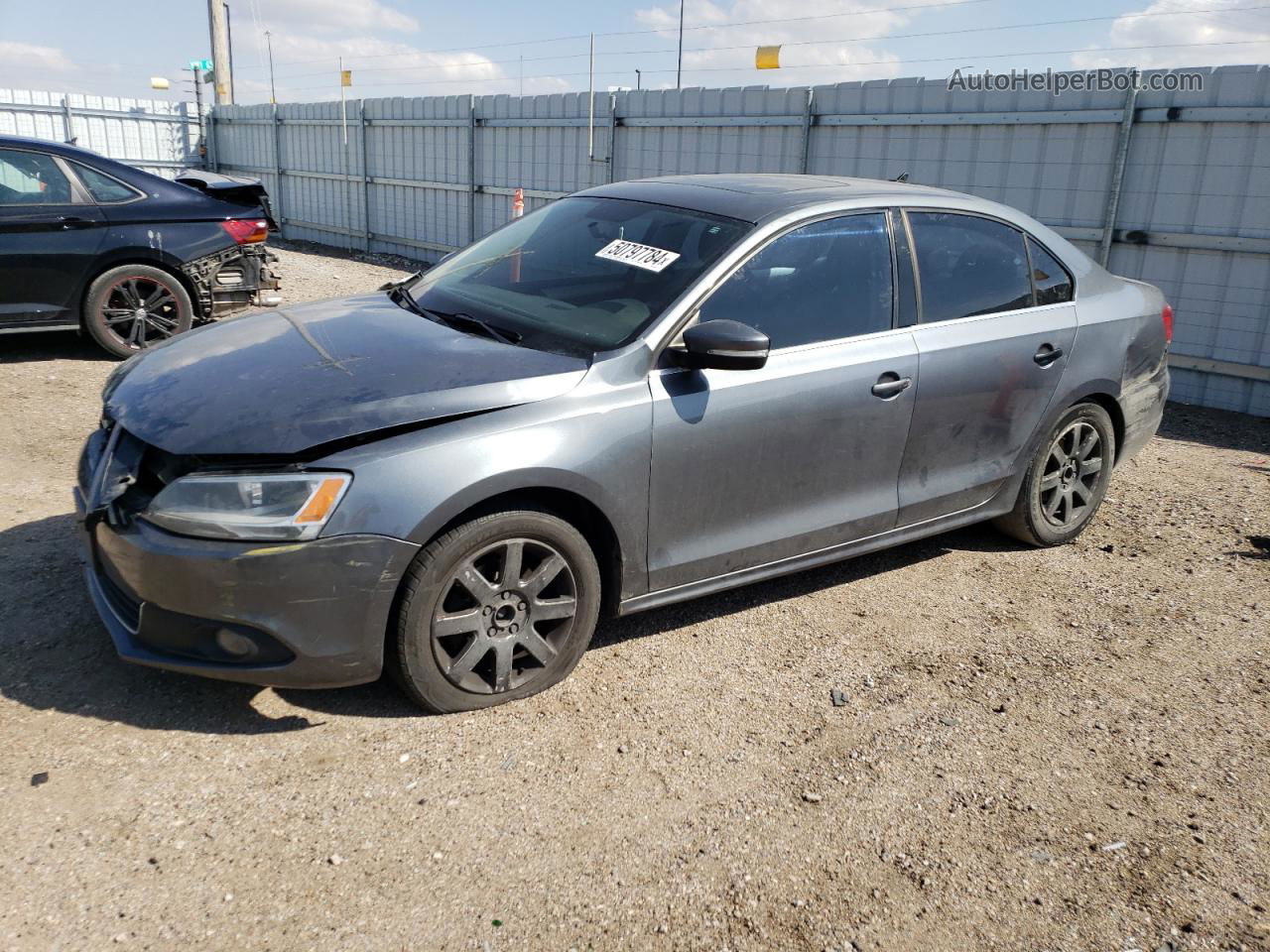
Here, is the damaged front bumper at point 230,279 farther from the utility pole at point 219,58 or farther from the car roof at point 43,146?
the utility pole at point 219,58

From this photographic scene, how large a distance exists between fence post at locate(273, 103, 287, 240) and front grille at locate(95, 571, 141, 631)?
57.8 ft

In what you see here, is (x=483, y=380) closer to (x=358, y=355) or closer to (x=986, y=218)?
(x=358, y=355)

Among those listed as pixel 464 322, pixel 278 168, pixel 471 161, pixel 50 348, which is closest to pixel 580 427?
pixel 464 322

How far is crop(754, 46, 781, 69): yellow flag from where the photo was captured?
12.4 m

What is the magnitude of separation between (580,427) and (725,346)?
558 millimetres

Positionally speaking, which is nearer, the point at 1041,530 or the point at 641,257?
the point at 641,257

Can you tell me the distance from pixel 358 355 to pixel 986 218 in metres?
2.88

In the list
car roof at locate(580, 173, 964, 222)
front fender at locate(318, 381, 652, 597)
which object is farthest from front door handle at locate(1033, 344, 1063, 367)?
front fender at locate(318, 381, 652, 597)

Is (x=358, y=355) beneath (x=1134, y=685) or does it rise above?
above

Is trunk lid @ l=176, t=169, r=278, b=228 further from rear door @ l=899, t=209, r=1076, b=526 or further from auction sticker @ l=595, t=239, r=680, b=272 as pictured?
rear door @ l=899, t=209, r=1076, b=526

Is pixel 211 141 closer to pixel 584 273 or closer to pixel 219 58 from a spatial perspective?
pixel 219 58

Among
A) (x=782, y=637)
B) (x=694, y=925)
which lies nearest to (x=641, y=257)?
(x=782, y=637)

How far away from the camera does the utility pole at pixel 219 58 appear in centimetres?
2264

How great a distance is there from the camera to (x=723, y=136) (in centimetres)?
1184
